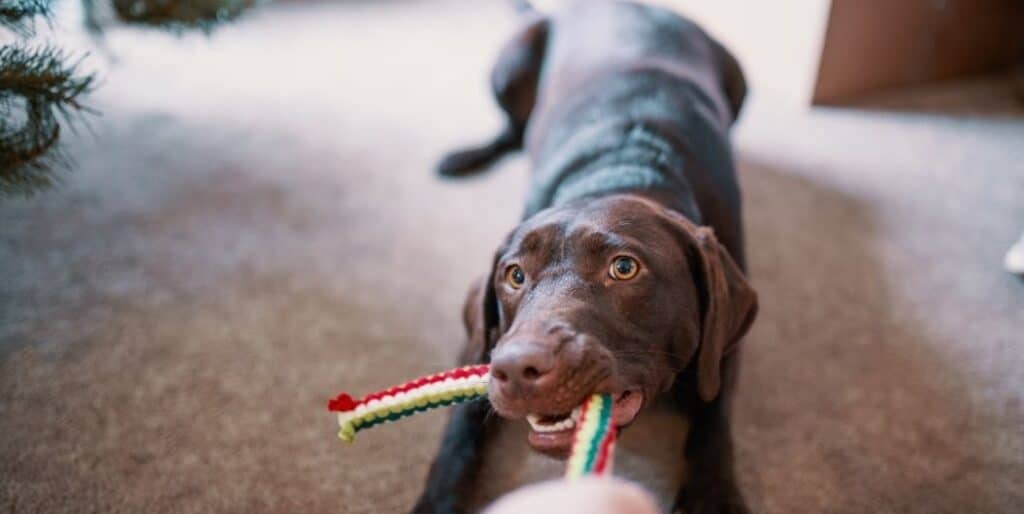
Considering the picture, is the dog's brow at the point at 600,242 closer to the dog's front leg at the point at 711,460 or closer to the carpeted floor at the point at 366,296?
the dog's front leg at the point at 711,460

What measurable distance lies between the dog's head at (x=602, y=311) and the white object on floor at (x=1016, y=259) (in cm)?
105

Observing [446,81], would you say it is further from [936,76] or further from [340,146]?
[936,76]

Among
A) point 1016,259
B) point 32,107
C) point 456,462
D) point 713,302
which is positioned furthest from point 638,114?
point 32,107

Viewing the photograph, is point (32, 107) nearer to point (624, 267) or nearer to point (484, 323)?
point (484, 323)

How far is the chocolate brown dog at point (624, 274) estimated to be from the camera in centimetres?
126

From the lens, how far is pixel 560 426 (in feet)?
4.14

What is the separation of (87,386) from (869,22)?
9.49 feet

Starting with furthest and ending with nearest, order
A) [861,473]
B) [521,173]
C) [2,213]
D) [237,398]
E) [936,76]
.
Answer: [936,76] < [521,173] < [2,213] < [237,398] < [861,473]

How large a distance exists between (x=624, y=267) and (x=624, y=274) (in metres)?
0.01

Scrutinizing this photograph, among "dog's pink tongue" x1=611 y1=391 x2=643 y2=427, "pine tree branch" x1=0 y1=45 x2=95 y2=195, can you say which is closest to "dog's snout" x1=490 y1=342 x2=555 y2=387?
"dog's pink tongue" x1=611 y1=391 x2=643 y2=427

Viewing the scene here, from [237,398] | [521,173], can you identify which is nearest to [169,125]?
[521,173]

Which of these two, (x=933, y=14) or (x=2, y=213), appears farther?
(x=933, y=14)

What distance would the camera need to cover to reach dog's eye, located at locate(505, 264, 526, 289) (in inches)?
57.7

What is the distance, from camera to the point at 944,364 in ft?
6.29
